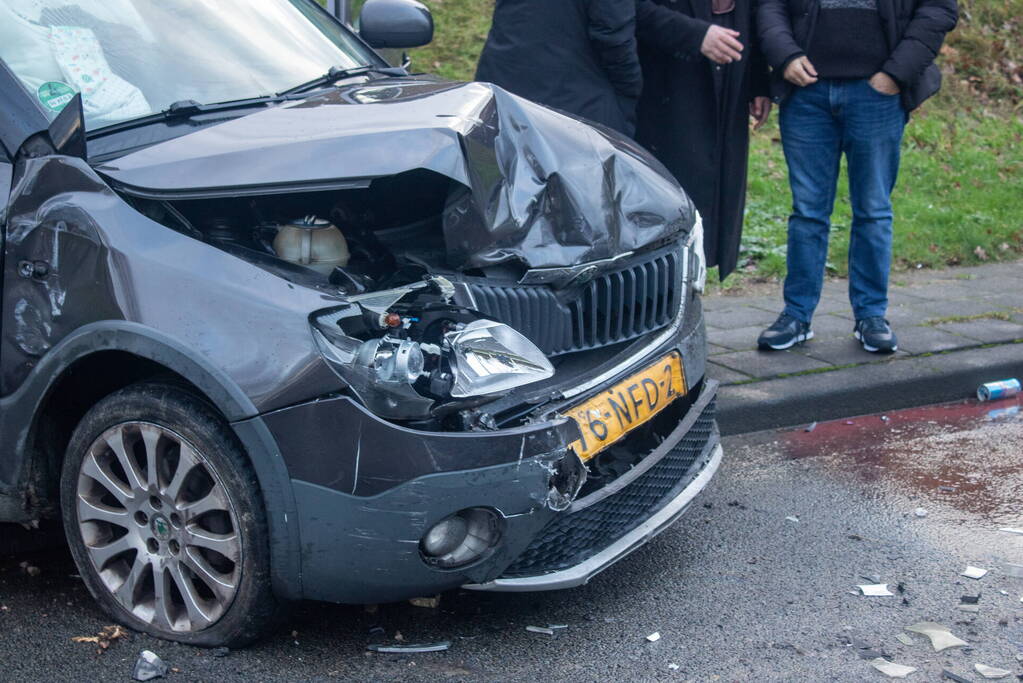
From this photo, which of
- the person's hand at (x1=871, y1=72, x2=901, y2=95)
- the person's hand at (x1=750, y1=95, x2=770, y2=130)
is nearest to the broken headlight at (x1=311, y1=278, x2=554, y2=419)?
the person's hand at (x1=871, y1=72, x2=901, y2=95)

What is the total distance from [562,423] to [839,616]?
1034 mm

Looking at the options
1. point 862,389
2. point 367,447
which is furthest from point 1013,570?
point 367,447

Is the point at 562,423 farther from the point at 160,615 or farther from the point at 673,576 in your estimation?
the point at 160,615

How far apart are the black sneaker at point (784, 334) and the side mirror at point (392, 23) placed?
2.18 metres

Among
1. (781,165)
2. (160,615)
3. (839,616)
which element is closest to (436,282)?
(160,615)

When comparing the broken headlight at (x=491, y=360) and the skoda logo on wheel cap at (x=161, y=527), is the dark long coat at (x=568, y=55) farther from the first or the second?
the skoda logo on wheel cap at (x=161, y=527)

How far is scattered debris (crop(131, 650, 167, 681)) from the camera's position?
9.78 ft

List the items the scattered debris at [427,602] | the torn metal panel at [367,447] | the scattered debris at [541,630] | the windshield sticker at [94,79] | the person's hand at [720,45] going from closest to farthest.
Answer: the torn metal panel at [367,447], the scattered debris at [541,630], the scattered debris at [427,602], the windshield sticker at [94,79], the person's hand at [720,45]

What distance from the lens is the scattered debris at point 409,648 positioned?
10.3 feet

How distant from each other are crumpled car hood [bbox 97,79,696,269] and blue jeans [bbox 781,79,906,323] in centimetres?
213

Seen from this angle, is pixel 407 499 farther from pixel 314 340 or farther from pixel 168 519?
pixel 168 519

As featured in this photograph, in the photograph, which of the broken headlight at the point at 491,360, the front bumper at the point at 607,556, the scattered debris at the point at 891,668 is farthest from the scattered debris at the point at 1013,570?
the broken headlight at the point at 491,360

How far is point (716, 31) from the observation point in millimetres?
5465

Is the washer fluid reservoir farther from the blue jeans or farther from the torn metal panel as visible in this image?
the blue jeans
